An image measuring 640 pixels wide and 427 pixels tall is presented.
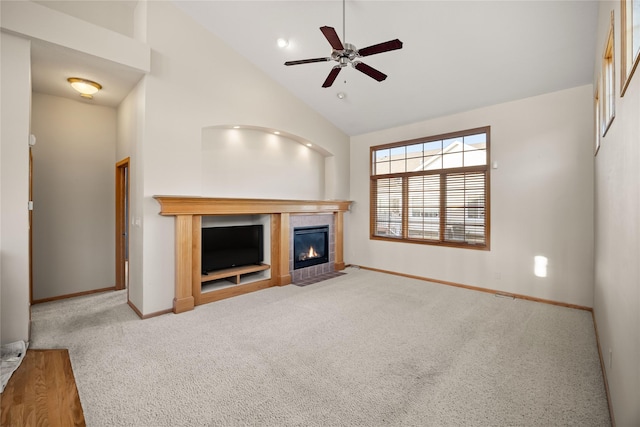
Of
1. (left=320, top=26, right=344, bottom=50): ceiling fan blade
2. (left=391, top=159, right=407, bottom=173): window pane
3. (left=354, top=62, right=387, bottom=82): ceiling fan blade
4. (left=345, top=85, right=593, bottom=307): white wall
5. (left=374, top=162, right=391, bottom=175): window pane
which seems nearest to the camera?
(left=320, top=26, right=344, bottom=50): ceiling fan blade

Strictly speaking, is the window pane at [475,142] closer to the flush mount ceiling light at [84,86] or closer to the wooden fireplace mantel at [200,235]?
the wooden fireplace mantel at [200,235]

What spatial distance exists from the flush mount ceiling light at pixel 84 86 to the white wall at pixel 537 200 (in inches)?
215

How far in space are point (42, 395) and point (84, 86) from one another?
362 cm

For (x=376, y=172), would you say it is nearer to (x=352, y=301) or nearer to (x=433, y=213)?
(x=433, y=213)

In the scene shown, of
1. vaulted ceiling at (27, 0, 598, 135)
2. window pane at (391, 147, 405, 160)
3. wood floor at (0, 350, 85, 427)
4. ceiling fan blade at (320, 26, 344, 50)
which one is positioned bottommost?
wood floor at (0, 350, 85, 427)

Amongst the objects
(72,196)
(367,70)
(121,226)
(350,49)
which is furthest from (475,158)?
(72,196)

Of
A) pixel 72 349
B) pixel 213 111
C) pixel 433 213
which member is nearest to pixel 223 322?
pixel 72 349

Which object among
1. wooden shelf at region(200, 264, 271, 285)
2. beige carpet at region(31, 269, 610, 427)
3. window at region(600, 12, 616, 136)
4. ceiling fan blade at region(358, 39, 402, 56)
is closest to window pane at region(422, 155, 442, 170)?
beige carpet at region(31, 269, 610, 427)

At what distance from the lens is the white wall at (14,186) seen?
2871 millimetres

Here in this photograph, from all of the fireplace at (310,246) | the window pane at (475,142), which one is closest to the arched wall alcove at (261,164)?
the fireplace at (310,246)

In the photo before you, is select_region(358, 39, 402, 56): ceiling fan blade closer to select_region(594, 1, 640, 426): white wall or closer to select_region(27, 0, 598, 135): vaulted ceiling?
select_region(27, 0, 598, 135): vaulted ceiling

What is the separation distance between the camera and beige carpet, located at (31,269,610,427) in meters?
2.06

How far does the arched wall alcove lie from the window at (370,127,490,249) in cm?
134

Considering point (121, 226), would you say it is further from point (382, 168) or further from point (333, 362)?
point (382, 168)
